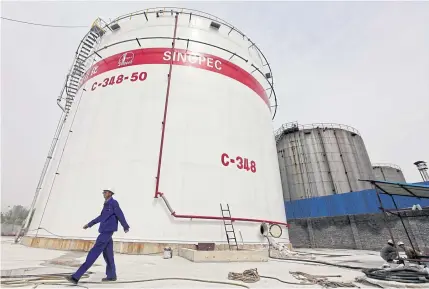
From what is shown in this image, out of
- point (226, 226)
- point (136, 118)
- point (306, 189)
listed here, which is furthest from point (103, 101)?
point (306, 189)

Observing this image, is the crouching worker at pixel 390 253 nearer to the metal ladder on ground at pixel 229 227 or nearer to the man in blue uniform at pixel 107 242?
the metal ladder on ground at pixel 229 227

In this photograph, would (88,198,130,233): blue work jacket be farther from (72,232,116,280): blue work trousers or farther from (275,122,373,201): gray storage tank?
(275,122,373,201): gray storage tank

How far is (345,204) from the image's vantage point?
1828 centimetres

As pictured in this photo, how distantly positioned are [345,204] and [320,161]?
6.38 metres

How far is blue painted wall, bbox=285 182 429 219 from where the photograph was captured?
16141mm

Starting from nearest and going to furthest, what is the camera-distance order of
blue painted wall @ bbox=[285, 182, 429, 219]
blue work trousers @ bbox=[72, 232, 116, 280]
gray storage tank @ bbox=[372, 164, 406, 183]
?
blue work trousers @ bbox=[72, 232, 116, 280] < blue painted wall @ bbox=[285, 182, 429, 219] < gray storage tank @ bbox=[372, 164, 406, 183]

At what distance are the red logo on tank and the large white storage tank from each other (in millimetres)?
79

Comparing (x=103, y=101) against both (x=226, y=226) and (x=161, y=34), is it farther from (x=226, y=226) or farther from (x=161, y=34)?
(x=226, y=226)

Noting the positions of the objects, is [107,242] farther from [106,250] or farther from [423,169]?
[423,169]

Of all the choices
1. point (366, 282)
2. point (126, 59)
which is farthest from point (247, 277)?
point (126, 59)

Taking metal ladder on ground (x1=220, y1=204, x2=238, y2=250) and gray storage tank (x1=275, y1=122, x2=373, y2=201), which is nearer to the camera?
metal ladder on ground (x1=220, y1=204, x2=238, y2=250)

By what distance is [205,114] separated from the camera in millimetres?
12055

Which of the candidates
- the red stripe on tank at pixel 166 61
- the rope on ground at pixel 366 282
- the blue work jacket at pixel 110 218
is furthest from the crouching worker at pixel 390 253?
the red stripe on tank at pixel 166 61

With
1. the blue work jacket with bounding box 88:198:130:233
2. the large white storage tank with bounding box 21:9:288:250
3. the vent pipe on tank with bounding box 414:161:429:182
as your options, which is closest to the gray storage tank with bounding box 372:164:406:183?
the vent pipe on tank with bounding box 414:161:429:182
